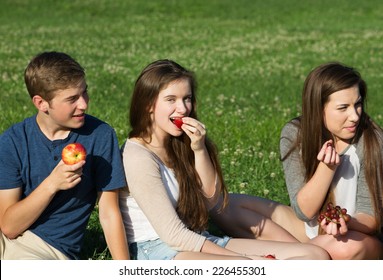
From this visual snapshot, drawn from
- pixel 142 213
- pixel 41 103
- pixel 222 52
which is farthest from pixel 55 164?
pixel 222 52

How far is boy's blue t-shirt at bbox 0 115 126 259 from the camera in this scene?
539cm

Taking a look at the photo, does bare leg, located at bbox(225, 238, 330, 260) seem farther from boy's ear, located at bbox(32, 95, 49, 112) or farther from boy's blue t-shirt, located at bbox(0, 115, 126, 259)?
boy's ear, located at bbox(32, 95, 49, 112)

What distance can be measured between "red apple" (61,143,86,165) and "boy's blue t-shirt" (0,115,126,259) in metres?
0.35

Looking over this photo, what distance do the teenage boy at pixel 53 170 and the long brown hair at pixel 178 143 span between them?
285 millimetres

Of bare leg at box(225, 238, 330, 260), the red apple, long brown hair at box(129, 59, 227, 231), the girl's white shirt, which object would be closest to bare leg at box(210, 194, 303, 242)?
bare leg at box(225, 238, 330, 260)

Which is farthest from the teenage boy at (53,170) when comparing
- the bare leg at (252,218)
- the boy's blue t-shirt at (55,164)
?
the bare leg at (252,218)

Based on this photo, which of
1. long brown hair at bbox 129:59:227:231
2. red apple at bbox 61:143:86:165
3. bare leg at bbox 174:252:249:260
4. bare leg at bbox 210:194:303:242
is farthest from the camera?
bare leg at bbox 210:194:303:242

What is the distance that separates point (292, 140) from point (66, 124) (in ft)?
5.36

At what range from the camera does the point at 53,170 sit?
5.16 meters

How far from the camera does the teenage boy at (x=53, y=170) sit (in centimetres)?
530

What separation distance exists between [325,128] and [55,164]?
6.14 ft

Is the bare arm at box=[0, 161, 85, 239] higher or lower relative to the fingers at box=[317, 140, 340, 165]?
lower

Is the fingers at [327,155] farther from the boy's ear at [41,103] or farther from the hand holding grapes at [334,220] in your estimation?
the boy's ear at [41,103]

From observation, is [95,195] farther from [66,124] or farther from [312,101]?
[312,101]
